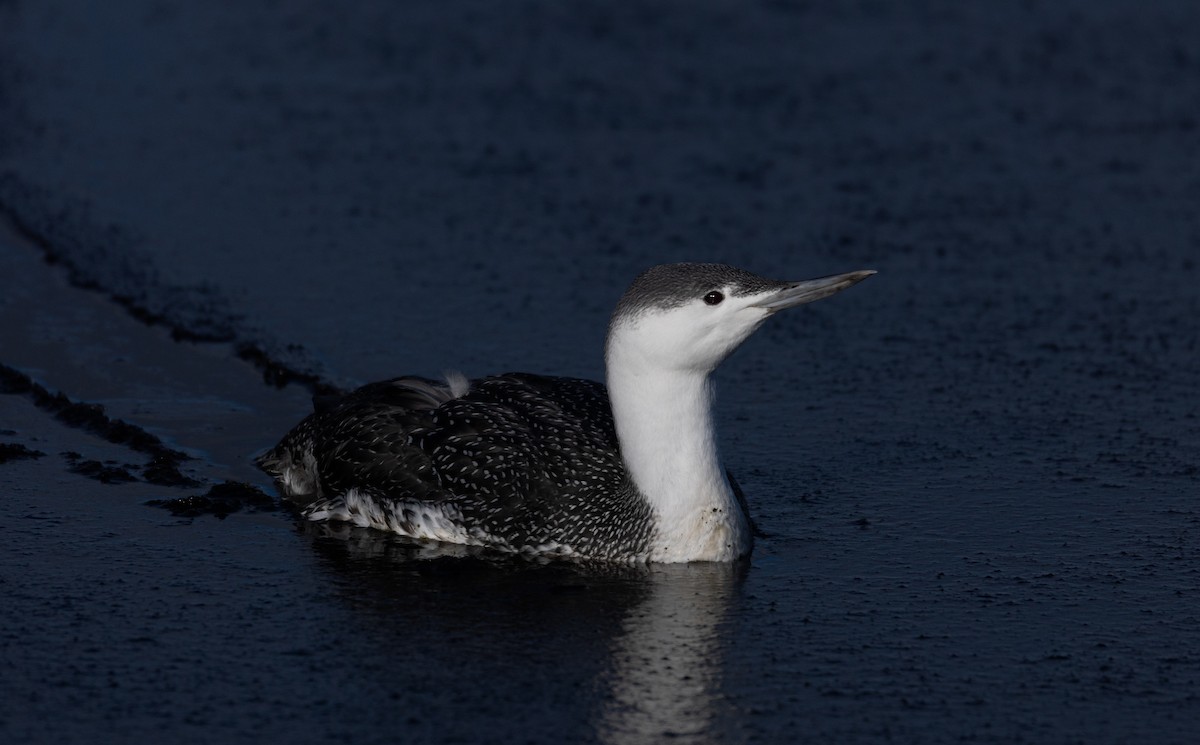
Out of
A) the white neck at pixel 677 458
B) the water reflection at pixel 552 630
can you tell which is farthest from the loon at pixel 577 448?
the water reflection at pixel 552 630

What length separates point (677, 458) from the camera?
6.56 meters

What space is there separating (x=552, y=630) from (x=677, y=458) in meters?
0.90

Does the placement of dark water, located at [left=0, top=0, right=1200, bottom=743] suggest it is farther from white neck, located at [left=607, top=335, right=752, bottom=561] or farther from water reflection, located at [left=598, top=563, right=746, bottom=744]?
white neck, located at [left=607, top=335, right=752, bottom=561]

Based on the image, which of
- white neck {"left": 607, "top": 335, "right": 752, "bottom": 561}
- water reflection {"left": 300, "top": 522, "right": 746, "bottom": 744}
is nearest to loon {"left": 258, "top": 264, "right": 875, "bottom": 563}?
white neck {"left": 607, "top": 335, "right": 752, "bottom": 561}

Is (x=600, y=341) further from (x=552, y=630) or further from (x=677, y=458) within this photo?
(x=552, y=630)

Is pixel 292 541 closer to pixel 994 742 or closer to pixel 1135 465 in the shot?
pixel 994 742

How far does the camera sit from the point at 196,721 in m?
5.25

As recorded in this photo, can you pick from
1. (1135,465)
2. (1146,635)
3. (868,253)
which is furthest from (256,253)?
(1146,635)

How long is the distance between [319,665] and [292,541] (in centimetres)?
123

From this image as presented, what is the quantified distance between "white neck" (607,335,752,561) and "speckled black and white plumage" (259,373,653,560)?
10 centimetres

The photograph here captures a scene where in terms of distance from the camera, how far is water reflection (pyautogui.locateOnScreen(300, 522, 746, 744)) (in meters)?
5.38

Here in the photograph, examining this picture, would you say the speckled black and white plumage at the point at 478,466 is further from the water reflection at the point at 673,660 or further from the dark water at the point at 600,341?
the water reflection at the point at 673,660

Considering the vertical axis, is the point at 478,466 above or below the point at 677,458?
below

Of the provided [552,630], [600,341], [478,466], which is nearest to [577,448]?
[478,466]
